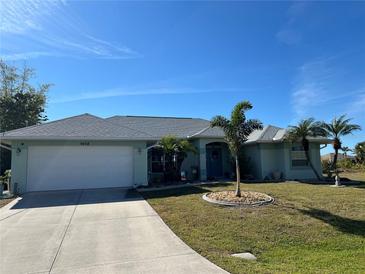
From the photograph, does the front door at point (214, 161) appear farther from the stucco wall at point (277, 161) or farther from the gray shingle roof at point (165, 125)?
the stucco wall at point (277, 161)

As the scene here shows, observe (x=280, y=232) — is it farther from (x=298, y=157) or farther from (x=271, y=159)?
(x=298, y=157)

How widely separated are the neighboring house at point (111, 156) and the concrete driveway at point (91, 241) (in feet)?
12.5

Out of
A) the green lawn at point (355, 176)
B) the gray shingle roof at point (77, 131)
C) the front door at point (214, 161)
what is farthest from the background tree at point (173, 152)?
the green lawn at point (355, 176)

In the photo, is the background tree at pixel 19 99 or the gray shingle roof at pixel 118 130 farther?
the background tree at pixel 19 99

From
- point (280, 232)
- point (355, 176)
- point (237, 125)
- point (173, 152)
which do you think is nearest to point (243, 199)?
point (237, 125)

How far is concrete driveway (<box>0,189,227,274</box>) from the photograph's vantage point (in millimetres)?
5234

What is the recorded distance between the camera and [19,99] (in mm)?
30625

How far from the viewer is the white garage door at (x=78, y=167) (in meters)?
14.6

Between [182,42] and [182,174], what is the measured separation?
8.85m

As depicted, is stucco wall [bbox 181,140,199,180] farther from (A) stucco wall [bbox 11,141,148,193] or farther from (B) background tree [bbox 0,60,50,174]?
(B) background tree [bbox 0,60,50,174]

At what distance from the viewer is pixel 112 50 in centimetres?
1404

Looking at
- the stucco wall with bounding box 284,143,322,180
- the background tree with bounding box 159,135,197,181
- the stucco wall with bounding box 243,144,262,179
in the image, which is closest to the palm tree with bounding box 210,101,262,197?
the background tree with bounding box 159,135,197,181

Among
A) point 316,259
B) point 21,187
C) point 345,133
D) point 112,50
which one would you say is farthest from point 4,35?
point 345,133

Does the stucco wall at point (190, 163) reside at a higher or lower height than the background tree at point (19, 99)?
lower
